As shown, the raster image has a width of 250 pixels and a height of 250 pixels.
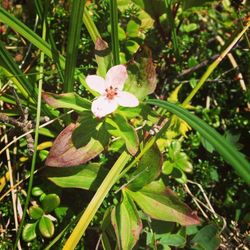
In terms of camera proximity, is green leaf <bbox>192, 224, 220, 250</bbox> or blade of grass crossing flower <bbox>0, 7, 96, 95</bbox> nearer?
blade of grass crossing flower <bbox>0, 7, 96, 95</bbox>

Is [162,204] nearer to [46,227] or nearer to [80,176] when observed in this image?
[80,176]

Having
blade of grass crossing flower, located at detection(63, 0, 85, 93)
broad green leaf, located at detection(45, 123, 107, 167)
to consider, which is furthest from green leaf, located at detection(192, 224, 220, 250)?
blade of grass crossing flower, located at detection(63, 0, 85, 93)

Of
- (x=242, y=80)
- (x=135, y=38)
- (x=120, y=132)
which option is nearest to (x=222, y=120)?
(x=242, y=80)

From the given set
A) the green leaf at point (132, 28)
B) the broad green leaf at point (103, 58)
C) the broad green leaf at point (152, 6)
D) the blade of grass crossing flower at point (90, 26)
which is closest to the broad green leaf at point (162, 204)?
the broad green leaf at point (103, 58)

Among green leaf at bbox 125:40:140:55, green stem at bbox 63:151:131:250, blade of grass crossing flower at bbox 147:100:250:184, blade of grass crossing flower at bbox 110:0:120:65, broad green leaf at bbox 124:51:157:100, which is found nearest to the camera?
blade of grass crossing flower at bbox 147:100:250:184

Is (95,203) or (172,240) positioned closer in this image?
(95,203)

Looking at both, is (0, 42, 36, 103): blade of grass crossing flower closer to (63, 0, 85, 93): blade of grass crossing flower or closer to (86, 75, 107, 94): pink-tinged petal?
(63, 0, 85, 93): blade of grass crossing flower

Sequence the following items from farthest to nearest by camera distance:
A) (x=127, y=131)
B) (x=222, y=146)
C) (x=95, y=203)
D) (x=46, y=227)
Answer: (x=46, y=227) → (x=127, y=131) → (x=95, y=203) → (x=222, y=146)

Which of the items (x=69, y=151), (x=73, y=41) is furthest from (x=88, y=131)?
(x=73, y=41)
